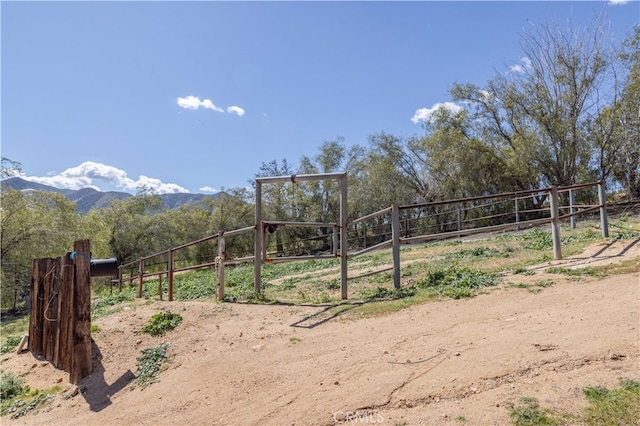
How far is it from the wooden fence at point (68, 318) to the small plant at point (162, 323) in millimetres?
709

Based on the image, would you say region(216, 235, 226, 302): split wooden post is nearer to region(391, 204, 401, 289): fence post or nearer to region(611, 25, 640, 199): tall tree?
region(391, 204, 401, 289): fence post

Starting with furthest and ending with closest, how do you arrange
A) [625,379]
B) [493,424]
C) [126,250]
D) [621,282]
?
[126,250] < [621,282] < [625,379] < [493,424]

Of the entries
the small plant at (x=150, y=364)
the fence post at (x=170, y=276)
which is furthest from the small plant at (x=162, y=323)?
the fence post at (x=170, y=276)

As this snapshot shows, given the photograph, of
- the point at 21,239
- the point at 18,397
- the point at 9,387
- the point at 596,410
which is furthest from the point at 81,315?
the point at 21,239

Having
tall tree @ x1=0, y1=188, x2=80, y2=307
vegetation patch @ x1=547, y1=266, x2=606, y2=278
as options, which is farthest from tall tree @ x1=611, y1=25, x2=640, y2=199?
tall tree @ x1=0, y1=188, x2=80, y2=307

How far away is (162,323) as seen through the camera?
16.1 feet

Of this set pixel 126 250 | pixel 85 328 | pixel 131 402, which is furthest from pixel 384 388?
pixel 126 250

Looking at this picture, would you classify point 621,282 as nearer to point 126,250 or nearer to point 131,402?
point 131,402

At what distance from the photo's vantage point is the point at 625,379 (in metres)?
2.29

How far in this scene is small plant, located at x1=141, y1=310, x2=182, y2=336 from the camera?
4812mm

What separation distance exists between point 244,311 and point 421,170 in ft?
70.5

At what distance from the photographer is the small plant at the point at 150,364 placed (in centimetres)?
376

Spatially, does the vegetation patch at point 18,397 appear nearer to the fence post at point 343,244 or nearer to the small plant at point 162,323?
the small plant at point 162,323

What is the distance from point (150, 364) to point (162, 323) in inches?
35.9
